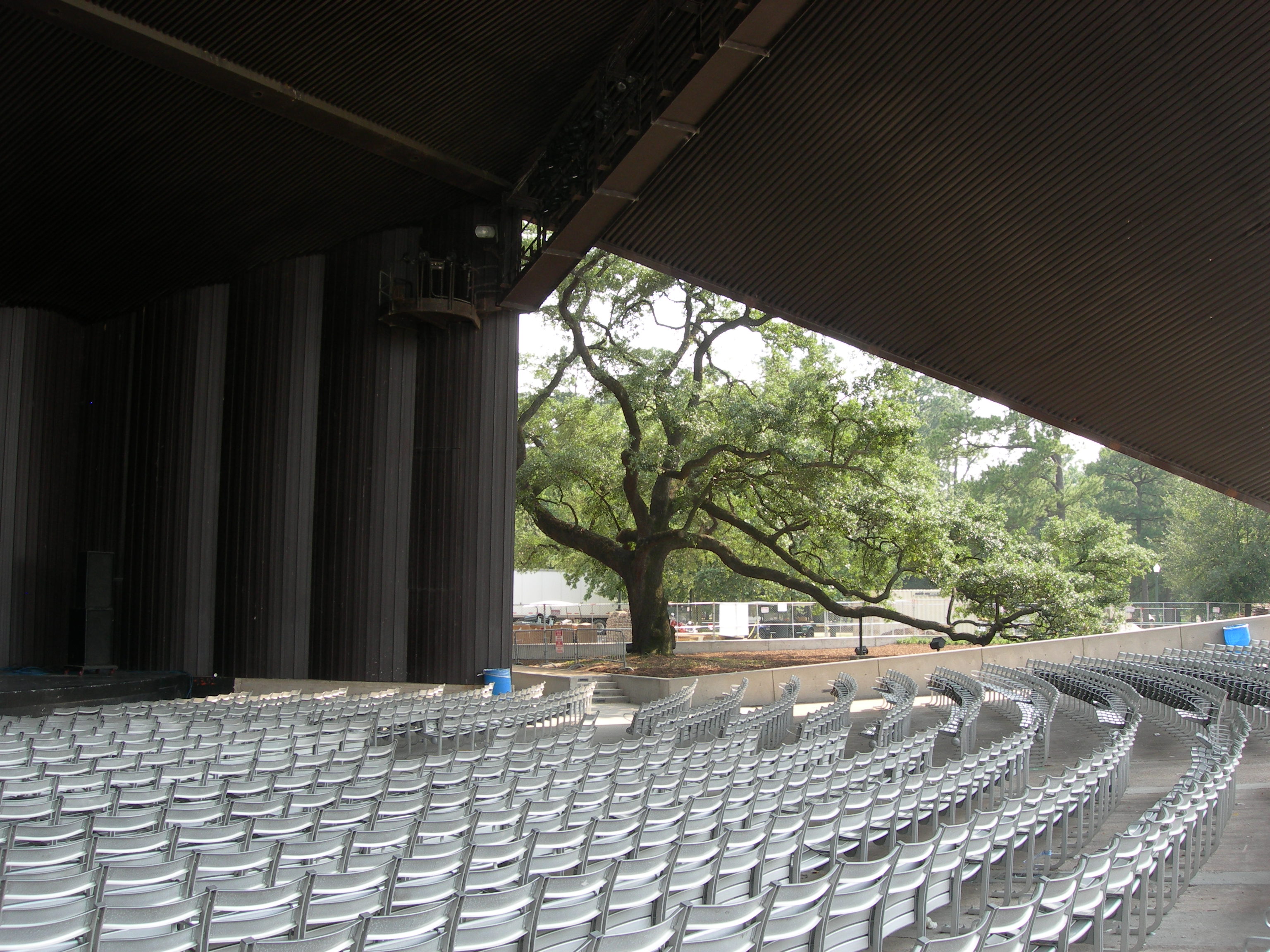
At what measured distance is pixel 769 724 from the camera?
38.1 feet

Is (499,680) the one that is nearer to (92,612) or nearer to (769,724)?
(769,724)

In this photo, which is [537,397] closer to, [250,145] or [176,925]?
[250,145]

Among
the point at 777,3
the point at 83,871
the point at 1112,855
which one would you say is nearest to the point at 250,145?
the point at 777,3

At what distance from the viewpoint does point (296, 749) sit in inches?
288

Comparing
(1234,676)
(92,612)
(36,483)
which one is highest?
(36,483)

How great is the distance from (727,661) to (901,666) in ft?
16.0

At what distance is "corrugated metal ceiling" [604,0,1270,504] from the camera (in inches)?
Result: 389

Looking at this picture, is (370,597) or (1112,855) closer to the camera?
(1112,855)

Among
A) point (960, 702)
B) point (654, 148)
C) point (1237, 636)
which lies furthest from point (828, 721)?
point (1237, 636)

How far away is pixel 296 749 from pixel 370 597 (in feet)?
29.0

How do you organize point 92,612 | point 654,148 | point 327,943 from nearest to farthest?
point 327,943 → point 654,148 → point 92,612

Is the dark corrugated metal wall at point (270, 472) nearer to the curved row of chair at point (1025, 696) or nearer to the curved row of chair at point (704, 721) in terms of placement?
the curved row of chair at point (704, 721)

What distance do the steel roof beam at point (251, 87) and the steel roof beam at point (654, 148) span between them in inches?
75.0

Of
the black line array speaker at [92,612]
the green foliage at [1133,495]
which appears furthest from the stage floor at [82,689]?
the green foliage at [1133,495]
